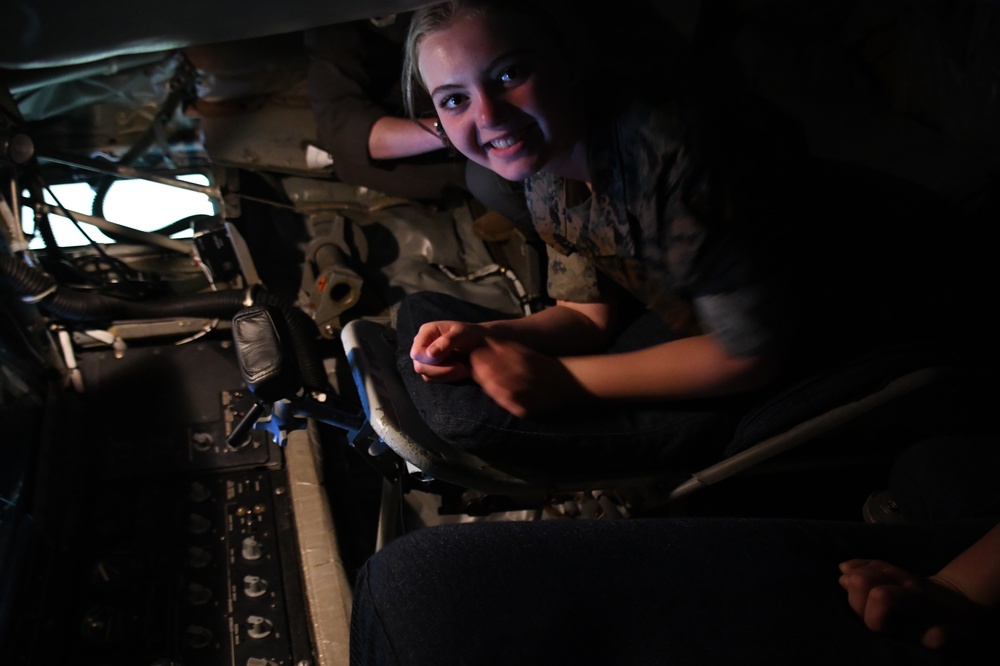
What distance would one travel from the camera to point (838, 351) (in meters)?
1.02

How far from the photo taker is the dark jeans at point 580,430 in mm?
1035

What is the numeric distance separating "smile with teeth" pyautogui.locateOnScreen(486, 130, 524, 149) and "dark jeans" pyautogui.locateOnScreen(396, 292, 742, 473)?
0.39 m

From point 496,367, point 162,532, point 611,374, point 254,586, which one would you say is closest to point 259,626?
point 254,586

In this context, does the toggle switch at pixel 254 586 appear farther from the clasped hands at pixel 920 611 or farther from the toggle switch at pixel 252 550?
the clasped hands at pixel 920 611

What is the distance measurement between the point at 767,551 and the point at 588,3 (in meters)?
0.78

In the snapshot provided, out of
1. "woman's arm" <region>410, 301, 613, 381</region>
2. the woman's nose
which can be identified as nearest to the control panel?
"woman's arm" <region>410, 301, 613, 381</region>

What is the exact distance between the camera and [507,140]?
0.91 metres

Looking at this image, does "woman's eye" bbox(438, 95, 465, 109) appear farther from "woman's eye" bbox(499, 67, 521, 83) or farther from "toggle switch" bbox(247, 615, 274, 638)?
"toggle switch" bbox(247, 615, 274, 638)

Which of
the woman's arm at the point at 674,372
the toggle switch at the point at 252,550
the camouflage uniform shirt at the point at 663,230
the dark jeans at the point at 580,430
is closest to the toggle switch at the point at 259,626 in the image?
the toggle switch at the point at 252,550

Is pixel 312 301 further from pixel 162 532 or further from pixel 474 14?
pixel 474 14

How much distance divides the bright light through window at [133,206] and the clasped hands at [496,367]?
1071 millimetres

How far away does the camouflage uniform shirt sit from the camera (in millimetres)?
863

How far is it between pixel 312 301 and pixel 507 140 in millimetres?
982

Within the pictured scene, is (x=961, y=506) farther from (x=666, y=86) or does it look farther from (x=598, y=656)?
(x=666, y=86)
